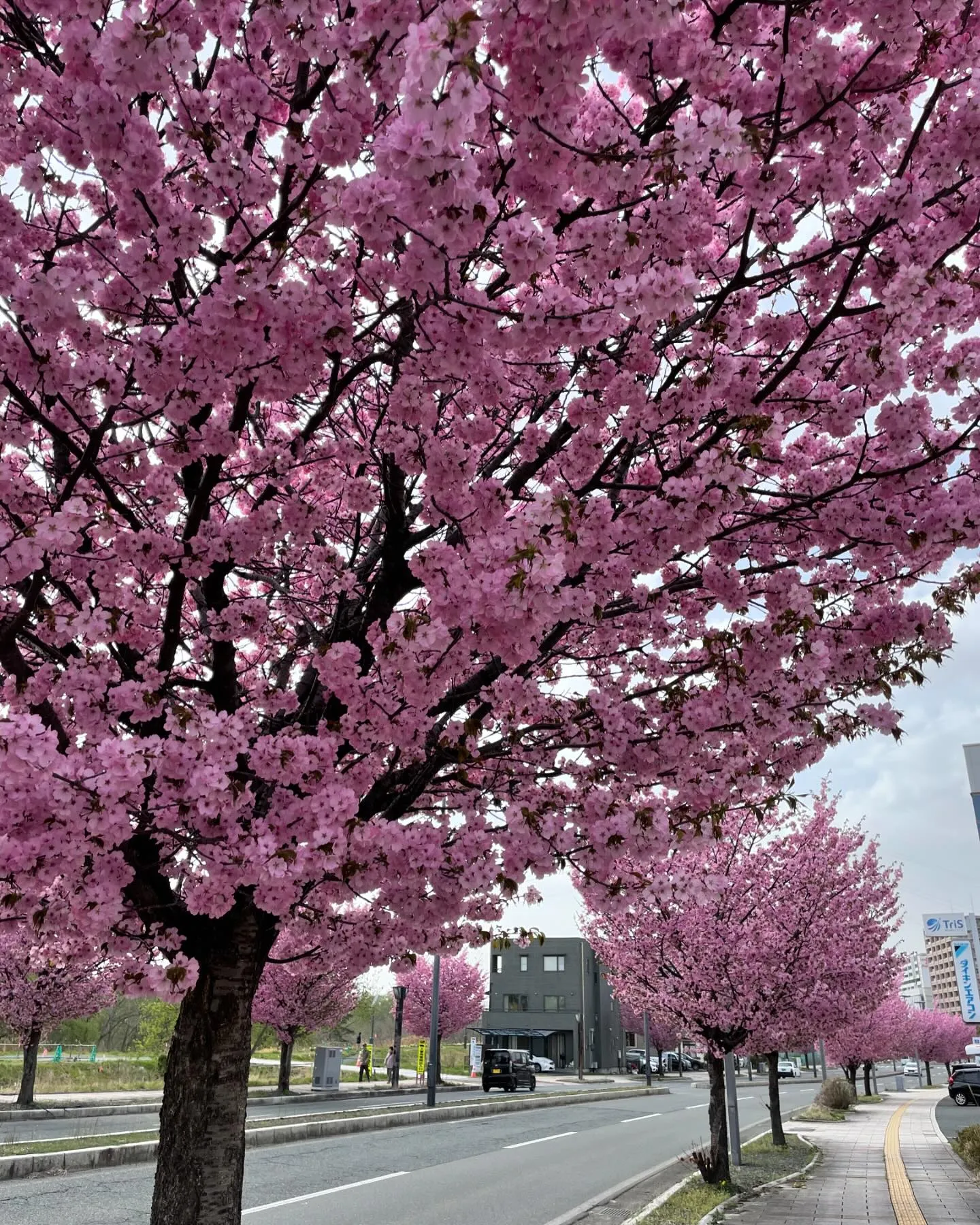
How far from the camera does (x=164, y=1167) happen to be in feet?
13.9

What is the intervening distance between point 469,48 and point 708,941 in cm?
1279

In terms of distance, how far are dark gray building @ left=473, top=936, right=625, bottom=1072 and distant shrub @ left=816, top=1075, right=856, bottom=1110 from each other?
103 feet

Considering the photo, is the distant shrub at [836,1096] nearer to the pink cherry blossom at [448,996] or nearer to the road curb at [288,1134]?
the road curb at [288,1134]

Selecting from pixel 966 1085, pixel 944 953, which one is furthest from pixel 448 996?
pixel 944 953

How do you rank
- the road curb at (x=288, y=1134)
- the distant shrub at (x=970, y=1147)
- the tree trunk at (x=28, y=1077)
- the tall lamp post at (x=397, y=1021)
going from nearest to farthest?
1. the road curb at (x=288, y=1134)
2. the distant shrub at (x=970, y=1147)
3. the tree trunk at (x=28, y=1077)
4. the tall lamp post at (x=397, y=1021)

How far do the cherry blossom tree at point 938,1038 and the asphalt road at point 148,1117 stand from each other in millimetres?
43813

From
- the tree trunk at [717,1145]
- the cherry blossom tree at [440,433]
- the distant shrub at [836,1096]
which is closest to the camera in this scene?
the cherry blossom tree at [440,433]

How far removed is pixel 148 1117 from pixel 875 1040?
31649mm

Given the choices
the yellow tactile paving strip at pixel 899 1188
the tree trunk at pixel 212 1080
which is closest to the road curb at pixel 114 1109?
the yellow tactile paving strip at pixel 899 1188

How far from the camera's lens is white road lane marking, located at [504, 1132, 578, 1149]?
54.2 feet

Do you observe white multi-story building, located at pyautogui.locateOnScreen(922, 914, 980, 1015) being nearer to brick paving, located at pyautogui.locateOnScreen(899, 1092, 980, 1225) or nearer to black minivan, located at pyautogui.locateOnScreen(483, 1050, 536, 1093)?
black minivan, located at pyautogui.locateOnScreen(483, 1050, 536, 1093)

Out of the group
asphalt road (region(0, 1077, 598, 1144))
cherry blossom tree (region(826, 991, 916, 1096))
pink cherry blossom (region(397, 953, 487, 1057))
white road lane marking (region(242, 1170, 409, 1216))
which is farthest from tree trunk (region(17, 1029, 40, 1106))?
cherry blossom tree (region(826, 991, 916, 1096))

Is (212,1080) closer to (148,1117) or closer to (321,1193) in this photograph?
(321,1193)

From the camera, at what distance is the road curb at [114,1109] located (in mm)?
17266
